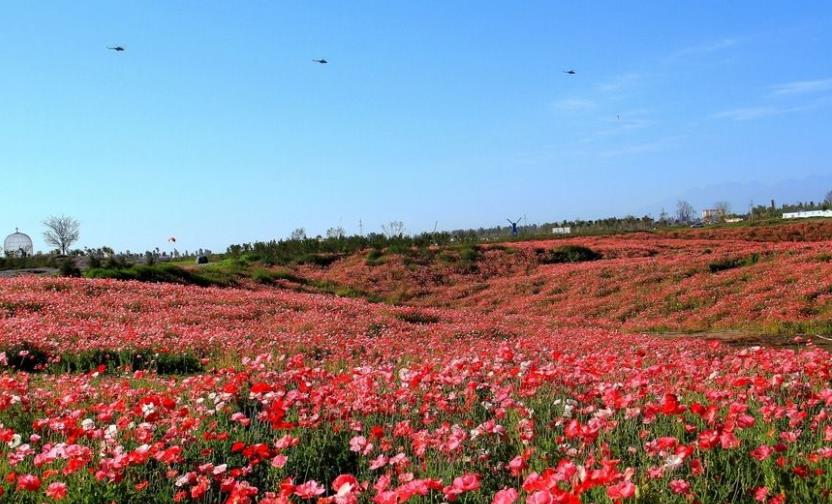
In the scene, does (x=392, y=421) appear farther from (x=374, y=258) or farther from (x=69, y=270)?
(x=374, y=258)

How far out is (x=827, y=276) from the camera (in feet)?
90.0

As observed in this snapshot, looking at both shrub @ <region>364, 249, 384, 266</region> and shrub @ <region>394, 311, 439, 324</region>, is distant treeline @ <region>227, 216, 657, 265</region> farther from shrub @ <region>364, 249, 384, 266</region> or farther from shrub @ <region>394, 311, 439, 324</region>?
shrub @ <region>394, 311, 439, 324</region>

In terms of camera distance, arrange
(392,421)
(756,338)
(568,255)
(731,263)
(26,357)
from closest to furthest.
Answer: (392,421) → (26,357) → (756,338) → (731,263) → (568,255)

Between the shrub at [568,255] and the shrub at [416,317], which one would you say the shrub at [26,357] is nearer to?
the shrub at [416,317]

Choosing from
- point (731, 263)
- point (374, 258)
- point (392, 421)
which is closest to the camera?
point (392, 421)

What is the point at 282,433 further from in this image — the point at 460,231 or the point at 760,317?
the point at 460,231

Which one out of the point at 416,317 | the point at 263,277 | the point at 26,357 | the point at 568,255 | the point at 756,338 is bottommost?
the point at 756,338

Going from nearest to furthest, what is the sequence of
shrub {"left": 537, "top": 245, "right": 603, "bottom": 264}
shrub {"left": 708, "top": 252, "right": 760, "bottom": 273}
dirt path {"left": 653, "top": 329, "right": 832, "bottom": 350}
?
dirt path {"left": 653, "top": 329, "right": 832, "bottom": 350}
shrub {"left": 708, "top": 252, "right": 760, "bottom": 273}
shrub {"left": 537, "top": 245, "right": 603, "bottom": 264}

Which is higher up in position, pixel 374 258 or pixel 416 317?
pixel 374 258

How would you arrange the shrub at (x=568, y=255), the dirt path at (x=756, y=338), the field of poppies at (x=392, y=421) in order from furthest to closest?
the shrub at (x=568, y=255) → the dirt path at (x=756, y=338) → the field of poppies at (x=392, y=421)

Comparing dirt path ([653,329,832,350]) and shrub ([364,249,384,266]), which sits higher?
shrub ([364,249,384,266])

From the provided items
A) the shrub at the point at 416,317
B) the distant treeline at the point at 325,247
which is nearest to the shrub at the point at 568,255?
the distant treeline at the point at 325,247

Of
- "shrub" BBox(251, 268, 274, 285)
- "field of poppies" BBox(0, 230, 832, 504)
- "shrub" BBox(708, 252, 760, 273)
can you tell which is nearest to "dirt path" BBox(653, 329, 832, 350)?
"field of poppies" BBox(0, 230, 832, 504)

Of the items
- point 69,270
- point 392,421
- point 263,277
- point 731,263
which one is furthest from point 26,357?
point 731,263
